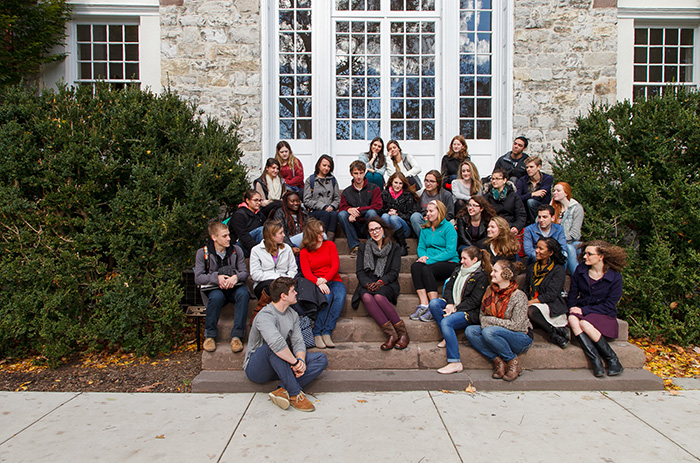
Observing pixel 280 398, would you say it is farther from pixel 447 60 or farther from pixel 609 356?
pixel 447 60

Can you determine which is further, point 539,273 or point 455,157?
point 455,157

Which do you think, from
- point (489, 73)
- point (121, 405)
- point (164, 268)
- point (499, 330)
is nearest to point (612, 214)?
point (499, 330)

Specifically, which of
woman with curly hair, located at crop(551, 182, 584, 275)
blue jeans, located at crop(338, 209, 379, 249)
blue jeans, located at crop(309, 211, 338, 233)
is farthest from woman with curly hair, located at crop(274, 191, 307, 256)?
woman with curly hair, located at crop(551, 182, 584, 275)

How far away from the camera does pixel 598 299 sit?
5000 millimetres

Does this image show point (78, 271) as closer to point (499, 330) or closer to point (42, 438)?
point (42, 438)

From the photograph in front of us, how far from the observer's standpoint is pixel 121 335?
529 centimetres

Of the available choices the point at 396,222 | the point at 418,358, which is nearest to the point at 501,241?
the point at 396,222

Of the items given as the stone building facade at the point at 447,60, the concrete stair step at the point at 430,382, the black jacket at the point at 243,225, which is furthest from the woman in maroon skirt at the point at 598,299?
the stone building facade at the point at 447,60

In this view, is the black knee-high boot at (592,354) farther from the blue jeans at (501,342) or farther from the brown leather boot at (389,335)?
the brown leather boot at (389,335)

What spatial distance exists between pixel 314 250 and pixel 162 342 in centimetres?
193

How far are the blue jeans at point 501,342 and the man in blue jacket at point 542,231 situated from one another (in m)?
1.41

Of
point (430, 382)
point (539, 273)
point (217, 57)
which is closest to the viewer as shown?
point (430, 382)

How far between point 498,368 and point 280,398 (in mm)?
2054

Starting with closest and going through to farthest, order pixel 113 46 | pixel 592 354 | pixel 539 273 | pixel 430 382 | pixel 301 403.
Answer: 1. pixel 301 403
2. pixel 430 382
3. pixel 592 354
4. pixel 539 273
5. pixel 113 46
